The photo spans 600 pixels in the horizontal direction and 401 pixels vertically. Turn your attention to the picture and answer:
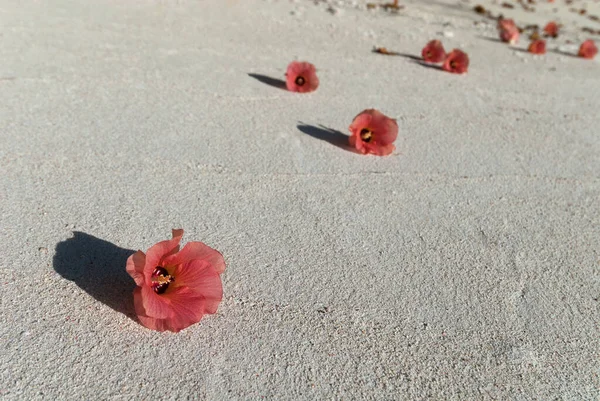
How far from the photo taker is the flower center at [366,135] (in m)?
2.42

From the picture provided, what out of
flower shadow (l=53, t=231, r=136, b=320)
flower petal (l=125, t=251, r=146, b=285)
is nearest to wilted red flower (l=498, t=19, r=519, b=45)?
flower shadow (l=53, t=231, r=136, b=320)

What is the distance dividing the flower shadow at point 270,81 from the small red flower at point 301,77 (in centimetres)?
8

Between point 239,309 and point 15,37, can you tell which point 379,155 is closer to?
point 239,309

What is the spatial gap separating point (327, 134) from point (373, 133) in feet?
0.69

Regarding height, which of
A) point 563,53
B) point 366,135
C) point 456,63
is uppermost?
point 366,135

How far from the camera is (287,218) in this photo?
192 cm

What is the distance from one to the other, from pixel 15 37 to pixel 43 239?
172 centimetres

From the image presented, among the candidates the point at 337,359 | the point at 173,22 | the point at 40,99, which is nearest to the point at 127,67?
the point at 40,99

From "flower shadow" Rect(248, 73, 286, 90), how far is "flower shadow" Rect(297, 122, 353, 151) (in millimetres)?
430

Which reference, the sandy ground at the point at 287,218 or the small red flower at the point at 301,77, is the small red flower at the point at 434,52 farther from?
the small red flower at the point at 301,77

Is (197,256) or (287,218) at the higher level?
(197,256)

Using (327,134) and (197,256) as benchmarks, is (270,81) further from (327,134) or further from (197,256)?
(197,256)

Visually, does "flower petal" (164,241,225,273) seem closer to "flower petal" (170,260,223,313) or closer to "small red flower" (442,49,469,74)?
"flower petal" (170,260,223,313)

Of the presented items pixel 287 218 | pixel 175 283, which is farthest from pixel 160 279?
pixel 287 218
